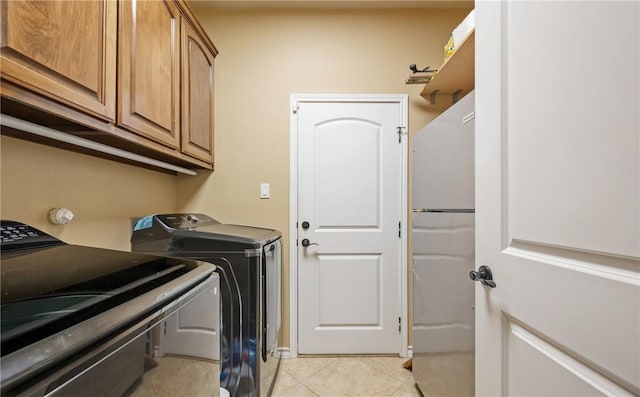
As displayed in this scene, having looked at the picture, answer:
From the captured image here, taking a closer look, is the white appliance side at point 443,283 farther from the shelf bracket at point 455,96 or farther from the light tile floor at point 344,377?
the shelf bracket at point 455,96

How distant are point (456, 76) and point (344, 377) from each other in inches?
87.1

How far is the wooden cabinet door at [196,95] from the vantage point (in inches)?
63.6

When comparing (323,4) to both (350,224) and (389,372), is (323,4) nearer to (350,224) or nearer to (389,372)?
(350,224)

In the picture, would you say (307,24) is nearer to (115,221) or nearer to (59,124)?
(59,124)

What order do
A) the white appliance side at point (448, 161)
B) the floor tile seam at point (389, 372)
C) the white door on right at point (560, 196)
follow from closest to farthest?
the white door on right at point (560, 196) < the white appliance side at point (448, 161) < the floor tile seam at point (389, 372)

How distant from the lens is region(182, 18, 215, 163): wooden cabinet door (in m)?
1.62

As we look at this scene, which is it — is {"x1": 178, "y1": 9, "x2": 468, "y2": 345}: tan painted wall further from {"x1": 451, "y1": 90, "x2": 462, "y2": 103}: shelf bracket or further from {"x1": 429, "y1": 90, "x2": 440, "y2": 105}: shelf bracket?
{"x1": 451, "y1": 90, "x2": 462, "y2": 103}: shelf bracket

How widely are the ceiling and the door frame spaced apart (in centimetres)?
70

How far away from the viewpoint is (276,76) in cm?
212

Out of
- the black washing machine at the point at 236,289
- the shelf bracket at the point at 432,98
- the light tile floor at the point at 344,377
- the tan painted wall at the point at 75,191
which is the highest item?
the shelf bracket at the point at 432,98

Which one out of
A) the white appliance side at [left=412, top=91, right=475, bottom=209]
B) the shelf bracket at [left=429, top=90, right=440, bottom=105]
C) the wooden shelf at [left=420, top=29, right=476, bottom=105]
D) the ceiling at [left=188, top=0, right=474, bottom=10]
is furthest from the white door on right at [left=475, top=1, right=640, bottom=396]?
the ceiling at [left=188, top=0, right=474, bottom=10]

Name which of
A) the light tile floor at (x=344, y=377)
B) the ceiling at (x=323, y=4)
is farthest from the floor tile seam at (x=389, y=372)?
the ceiling at (x=323, y=4)

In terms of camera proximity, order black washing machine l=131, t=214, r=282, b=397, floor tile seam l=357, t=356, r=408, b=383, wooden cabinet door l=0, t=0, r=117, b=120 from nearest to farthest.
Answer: wooden cabinet door l=0, t=0, r=117, b=120
black washing machine l=131, t=214, r=282, b=397
floor tile seam l=357, t=356, r=408, b=383

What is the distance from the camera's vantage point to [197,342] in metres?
0.68
